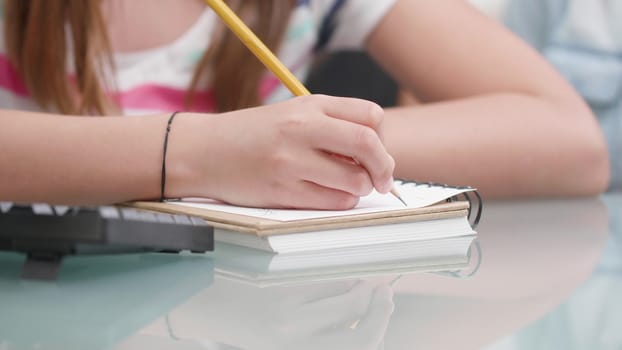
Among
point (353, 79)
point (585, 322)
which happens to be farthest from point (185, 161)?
point (353, 79)

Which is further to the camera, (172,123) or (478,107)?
(478,107)

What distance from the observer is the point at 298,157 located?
1.83 feet

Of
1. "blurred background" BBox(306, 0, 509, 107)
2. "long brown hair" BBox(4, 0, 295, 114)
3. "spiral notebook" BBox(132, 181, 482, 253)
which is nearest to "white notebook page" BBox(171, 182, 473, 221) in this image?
"spiral notebook" BBox(132, 181, 482, 253)

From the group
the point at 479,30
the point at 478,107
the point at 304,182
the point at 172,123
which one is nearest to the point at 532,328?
the point at 304,182

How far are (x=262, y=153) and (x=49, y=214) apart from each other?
18 cm

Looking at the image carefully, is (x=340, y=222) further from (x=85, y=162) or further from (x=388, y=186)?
(x=85, y=162)

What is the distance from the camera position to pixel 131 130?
24.4 inches

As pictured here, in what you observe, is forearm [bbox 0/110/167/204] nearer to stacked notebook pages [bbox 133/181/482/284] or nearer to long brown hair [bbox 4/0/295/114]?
stacked notebook pages [bbox 133/181/482/284]

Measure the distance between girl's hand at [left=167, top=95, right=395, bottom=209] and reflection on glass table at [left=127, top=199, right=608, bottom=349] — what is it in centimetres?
8

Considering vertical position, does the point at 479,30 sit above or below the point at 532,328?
above

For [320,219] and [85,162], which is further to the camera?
[85,162]

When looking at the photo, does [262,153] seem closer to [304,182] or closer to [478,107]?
[304,182]

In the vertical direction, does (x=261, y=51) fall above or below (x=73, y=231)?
above

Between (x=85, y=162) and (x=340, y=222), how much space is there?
0.21 m
